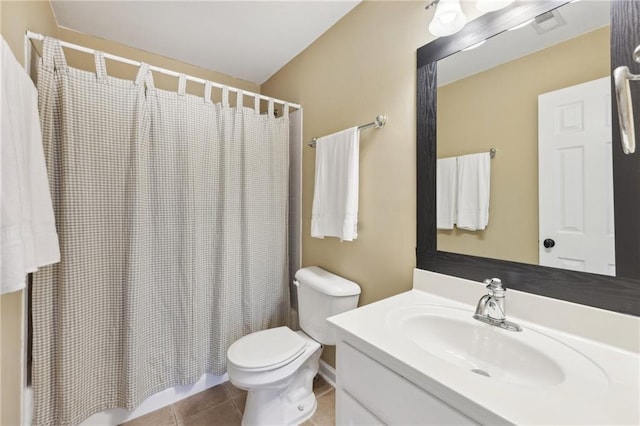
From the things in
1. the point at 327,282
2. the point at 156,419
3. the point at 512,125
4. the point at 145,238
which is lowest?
the point at 156,419

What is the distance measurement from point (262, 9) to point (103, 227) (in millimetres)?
1496

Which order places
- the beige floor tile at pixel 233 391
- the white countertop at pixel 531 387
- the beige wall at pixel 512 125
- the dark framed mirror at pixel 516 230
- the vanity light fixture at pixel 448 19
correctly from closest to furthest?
the white countertop at pixel 531 387 → the dark framed mirror at pixel 516 230 → the beige wall at pixel 512 125 → the vanity light fixture at pixel 448 19 → the beige floor tile at pixel 233 391

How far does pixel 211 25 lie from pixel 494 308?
214 cm

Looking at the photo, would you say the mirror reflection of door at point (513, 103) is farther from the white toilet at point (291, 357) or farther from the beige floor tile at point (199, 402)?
the beige floor tile at point (199, 402)

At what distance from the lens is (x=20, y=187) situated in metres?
0.76

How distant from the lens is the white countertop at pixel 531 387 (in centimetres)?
49

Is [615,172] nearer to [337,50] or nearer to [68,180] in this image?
[337,50]

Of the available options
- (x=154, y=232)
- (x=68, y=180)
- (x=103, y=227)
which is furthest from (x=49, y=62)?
(x=154, y=232)

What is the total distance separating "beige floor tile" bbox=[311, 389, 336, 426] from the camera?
4.65 feet

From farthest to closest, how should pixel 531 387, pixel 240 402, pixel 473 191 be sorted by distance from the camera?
pixel 240 402, pixel 473 191, pixel 531 387

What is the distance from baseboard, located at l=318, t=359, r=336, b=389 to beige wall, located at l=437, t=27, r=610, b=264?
117 centimetres

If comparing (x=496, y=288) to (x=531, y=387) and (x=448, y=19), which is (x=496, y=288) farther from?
(x=448, y=19)

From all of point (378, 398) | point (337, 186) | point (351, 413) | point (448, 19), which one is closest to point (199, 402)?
point (351, 413)

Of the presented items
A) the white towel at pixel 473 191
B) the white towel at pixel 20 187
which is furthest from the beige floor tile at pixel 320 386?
the white towel at pixel 20 187
